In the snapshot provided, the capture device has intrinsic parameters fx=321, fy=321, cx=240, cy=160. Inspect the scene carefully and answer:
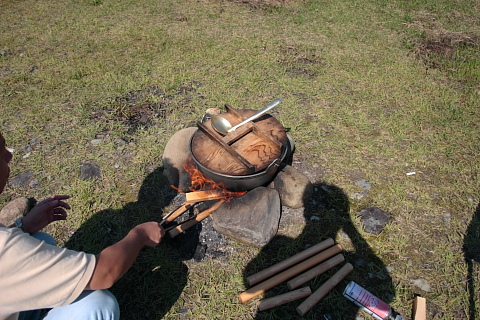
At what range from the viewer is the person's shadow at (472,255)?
241 cm

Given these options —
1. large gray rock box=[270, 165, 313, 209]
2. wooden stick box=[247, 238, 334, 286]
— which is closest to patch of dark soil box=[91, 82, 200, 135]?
large gray rock box=[270, 165, 313, 209]

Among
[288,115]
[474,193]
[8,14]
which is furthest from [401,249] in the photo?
[8,14]

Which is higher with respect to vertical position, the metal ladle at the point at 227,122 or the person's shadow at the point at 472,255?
the metal ladle at the point at 227,122

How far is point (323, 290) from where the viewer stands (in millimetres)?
2457

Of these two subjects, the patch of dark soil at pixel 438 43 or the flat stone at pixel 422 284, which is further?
the patch of dark soil at pixel 438 43

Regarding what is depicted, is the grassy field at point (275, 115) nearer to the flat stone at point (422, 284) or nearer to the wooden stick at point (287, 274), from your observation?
the flat stone at point (422, 284)

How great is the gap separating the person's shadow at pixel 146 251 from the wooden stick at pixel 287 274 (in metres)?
0.54

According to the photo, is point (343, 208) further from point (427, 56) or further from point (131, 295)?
point (427, 56)

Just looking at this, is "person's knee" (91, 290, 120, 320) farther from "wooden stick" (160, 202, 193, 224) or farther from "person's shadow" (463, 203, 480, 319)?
"person's shadow" (463, 203, 480, 319)

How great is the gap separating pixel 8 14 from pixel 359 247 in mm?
8633

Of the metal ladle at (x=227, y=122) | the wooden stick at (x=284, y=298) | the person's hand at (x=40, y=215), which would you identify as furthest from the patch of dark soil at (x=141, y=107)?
the wooden stick at (x=284, y=298)

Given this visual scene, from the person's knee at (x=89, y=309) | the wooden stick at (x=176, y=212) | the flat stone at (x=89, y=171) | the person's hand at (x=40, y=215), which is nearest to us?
the person's knee at (x=89, y=309)

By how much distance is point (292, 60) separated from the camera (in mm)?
5496

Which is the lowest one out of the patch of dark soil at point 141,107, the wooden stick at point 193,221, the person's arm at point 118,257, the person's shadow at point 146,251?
the person's shadow at point 146,251
